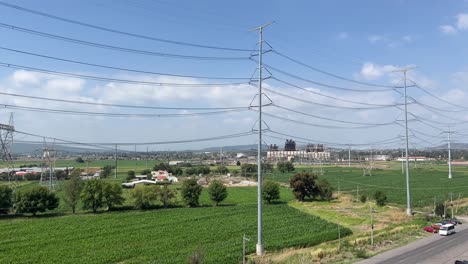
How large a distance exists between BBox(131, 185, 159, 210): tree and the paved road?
42383 mm

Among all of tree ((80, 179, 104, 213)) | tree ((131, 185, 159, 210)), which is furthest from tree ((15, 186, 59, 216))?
tree ((131, 185, 159, 210))

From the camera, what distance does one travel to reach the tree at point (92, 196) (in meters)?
60.3

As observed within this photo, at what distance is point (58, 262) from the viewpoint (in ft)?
100

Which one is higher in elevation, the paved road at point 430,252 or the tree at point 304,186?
the tree at point 304,186

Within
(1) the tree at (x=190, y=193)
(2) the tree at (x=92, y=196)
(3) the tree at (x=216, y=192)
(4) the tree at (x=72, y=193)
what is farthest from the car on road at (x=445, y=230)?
(4) the tree at (x=72, y=193)

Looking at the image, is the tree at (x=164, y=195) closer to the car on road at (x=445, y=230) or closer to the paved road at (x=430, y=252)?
the paved road at (x=430, y=252)

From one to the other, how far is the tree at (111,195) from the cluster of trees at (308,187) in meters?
33.5

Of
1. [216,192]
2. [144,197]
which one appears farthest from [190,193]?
[144,197]

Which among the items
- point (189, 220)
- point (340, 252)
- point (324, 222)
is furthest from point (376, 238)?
point (189, 220)

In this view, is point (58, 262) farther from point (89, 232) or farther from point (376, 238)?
point (376, 238)

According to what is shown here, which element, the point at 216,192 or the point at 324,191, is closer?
the point at 216,192

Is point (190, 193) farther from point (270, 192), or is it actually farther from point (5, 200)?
point (5, 200)

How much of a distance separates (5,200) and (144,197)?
21288 mm

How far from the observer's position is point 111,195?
6166cm
